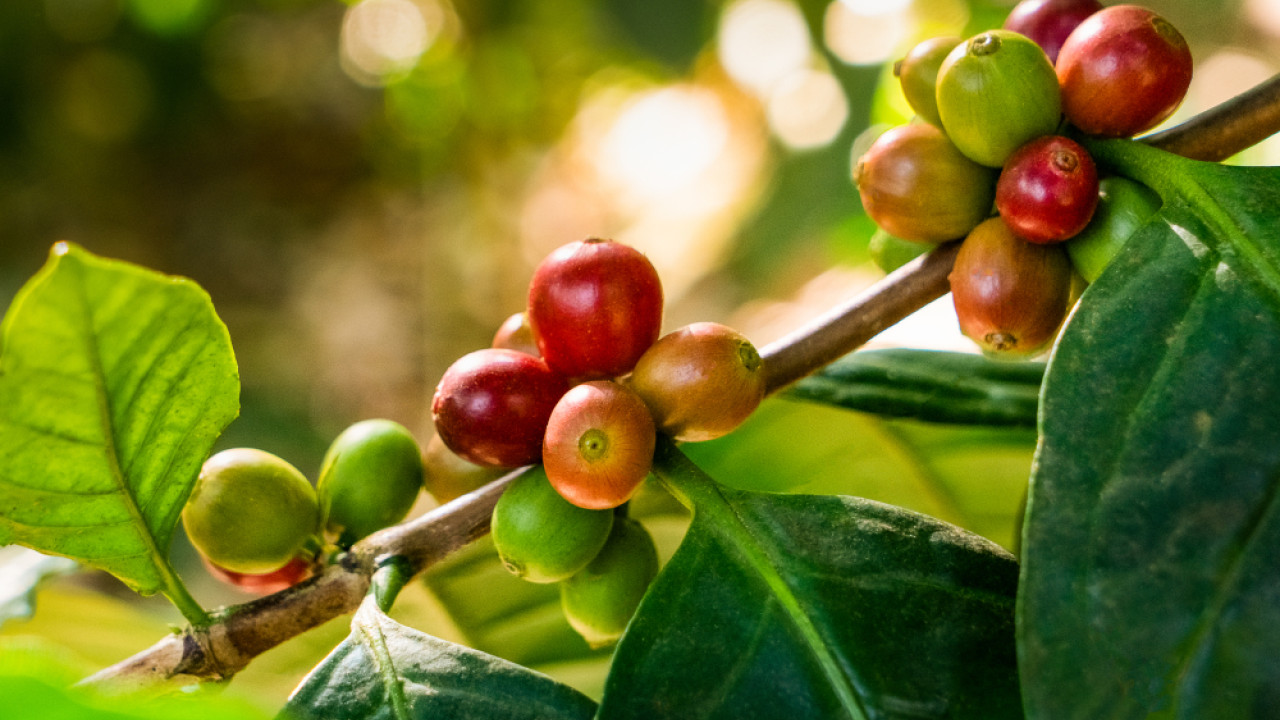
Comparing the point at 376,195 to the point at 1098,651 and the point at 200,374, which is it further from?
the point at 1098,651

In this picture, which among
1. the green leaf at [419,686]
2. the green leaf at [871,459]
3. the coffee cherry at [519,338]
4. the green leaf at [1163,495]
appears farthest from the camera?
the green leaf at [871,459]

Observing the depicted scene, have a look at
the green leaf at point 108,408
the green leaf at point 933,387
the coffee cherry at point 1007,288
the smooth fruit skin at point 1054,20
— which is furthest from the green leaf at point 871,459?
the green leaf at point 108,408

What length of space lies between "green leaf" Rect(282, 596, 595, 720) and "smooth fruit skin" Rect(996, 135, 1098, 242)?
0.47 metres

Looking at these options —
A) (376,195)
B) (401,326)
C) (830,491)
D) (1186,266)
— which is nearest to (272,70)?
(376,195)

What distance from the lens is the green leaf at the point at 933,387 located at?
33.1 inches

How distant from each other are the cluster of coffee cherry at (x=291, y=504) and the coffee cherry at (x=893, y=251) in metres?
0.47

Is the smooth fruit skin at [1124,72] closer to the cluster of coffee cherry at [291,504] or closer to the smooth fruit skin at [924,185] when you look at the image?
the smooth fruit skin at [924,185]

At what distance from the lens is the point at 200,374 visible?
1.90 feet

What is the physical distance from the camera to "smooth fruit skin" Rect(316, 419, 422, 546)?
0.77 metres

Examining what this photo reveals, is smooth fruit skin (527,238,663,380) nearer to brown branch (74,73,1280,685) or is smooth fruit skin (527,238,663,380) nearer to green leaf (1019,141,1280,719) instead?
brown branch (74,73,1280,685)

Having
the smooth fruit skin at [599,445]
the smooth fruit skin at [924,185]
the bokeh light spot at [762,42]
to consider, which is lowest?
the smooth fruit skin at [599,445]

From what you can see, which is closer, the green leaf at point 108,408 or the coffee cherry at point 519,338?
the green leaf at point 108,408

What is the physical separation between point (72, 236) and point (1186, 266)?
452cm

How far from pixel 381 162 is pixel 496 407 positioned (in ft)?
12.6
